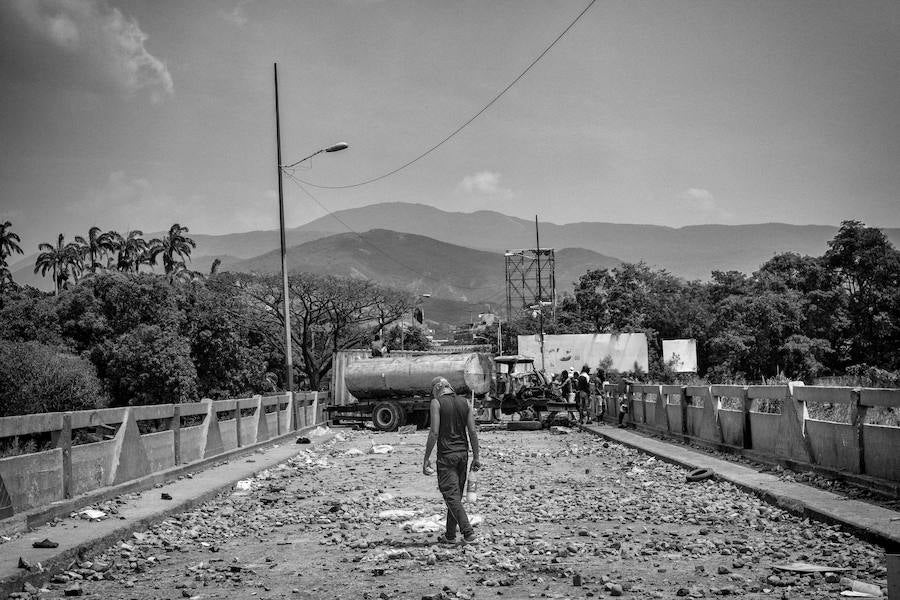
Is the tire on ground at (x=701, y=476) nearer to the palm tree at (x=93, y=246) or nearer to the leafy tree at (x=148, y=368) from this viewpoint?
the leafy tree at (x=148, y=368)

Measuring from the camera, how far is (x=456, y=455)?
980 centimetres

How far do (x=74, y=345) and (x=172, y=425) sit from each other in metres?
31.5

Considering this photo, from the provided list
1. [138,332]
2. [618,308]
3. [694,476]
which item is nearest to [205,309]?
[138,332]

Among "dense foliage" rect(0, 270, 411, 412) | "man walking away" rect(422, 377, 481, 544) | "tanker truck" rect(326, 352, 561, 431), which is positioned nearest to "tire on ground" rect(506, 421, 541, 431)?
"tanker truck" rect(326, 352, 561, 431)

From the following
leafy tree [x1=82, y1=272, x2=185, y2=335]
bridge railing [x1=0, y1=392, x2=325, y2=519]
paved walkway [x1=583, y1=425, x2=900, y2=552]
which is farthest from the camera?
leafy tree [x1=82, y1=272, x2=185, y2=335]

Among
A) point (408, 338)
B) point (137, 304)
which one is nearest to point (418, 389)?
point (137, 304)

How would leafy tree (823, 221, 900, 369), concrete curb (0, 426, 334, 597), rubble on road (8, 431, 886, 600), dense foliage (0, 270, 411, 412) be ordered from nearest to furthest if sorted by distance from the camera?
rubble on road (8, 431, 886, 600) < concrete curb (0, 426, 334, 597) < dense foliage (0, 270, 411, 412) < leafy tree (823, 221, 900, 369)

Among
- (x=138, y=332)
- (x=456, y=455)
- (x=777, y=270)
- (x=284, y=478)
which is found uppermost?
(x=777, y=270)

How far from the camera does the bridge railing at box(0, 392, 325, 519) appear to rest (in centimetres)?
1037

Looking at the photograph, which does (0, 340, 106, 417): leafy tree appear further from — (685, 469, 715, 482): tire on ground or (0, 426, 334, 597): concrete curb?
(685, 469, 715, 482): tire on ground

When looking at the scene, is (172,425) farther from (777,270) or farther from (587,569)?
(777,270)

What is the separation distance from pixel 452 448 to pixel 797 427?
6.80 metres

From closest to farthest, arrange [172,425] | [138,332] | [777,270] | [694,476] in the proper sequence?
[694,476]
[172,425]
[138,332]
[777,270]

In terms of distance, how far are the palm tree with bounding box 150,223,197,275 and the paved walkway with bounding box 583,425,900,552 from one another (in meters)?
86.9
